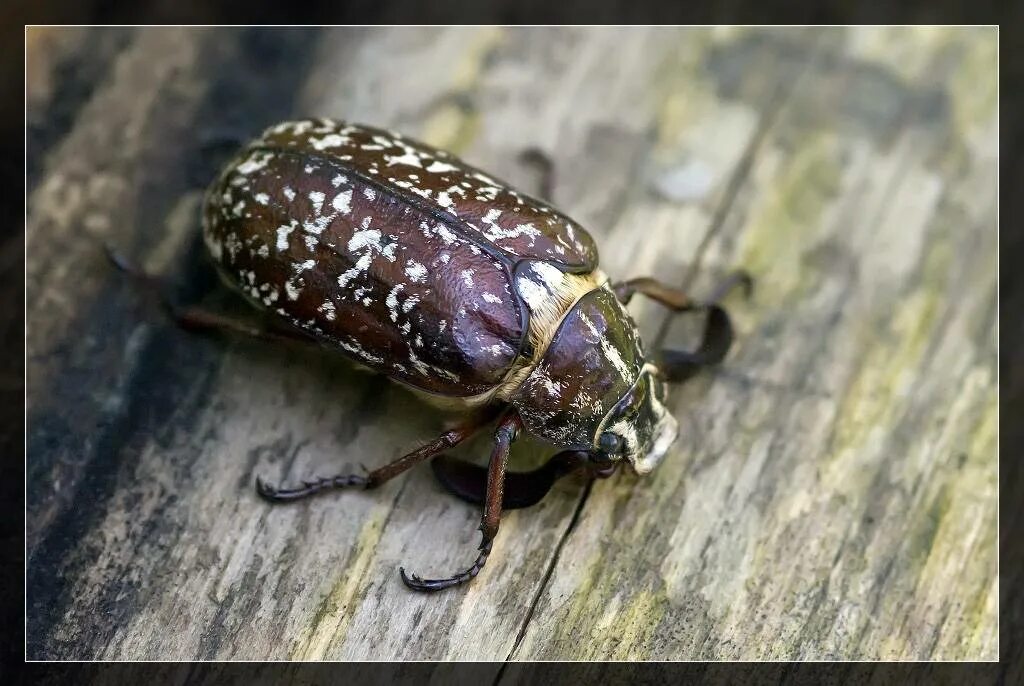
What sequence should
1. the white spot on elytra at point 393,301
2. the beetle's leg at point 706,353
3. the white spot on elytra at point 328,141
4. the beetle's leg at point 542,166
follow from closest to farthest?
the white spot on elytra at point 393,301
the white spot on elytra at point 328,141
the beetle's leg at point 706,353
the beetle's leg at point 542,166

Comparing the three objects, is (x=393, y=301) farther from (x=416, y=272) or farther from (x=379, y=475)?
(x=379, y=475)

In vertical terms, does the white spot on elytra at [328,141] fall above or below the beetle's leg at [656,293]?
above

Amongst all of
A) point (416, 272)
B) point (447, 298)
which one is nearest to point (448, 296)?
point (447, 298)

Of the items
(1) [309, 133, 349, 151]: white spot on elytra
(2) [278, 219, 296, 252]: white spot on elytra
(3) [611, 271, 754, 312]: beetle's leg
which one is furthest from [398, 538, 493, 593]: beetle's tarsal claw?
(1) [309, 133, 349, 151]: white spot on elytra

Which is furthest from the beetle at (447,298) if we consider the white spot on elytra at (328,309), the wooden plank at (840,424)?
the wooden plank at (840,424)

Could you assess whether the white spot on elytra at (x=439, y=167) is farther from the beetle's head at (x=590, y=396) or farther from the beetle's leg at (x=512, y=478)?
the beetle's leg at (x=512, y=478)

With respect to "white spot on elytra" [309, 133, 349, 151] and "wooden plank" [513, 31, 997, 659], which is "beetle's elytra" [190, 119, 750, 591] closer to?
"white spot on elytra" [309, 133, 349, 151]
